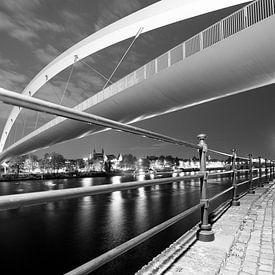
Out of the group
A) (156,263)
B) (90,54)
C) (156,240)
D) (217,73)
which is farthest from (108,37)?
(156,263)

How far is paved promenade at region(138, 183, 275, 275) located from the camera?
2.34 meters

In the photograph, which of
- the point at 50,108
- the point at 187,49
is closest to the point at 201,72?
the point at 187,49

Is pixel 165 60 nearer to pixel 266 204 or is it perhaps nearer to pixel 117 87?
pixel 117 87

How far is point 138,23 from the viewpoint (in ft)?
86.5

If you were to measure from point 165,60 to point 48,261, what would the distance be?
20.2 m

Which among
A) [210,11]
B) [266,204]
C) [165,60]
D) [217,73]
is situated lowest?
[266,204]

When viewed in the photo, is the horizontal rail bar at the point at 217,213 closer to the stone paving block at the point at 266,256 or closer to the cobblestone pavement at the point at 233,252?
the cobblestone pavement at the point at 233,252

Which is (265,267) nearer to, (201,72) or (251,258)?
(251,258)

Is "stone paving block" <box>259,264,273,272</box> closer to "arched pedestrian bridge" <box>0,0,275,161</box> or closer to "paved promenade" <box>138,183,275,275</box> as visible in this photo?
"paved promenade" <box>138,183,275,275</box>

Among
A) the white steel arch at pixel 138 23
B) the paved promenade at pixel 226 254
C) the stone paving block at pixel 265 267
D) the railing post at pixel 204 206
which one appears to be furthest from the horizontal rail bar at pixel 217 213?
the white steel arch at pixel 138 23

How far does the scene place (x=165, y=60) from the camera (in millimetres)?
22594

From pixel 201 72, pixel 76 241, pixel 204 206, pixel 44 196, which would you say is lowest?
pixel 76 241

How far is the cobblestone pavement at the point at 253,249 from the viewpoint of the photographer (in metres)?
2.39

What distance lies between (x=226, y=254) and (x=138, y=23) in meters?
27.1
